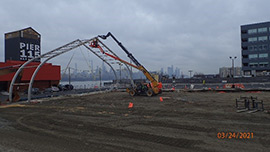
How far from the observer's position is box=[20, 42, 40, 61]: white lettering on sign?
45.7 m

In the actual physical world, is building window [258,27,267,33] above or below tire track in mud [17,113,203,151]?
above

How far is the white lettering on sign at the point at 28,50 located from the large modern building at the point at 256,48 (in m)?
72.2

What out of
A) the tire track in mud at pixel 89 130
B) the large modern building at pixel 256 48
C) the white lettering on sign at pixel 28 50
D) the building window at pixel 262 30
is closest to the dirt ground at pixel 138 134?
the tire track in mud at pixel 89 130

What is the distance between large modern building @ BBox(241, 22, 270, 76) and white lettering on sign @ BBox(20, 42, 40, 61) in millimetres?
72169

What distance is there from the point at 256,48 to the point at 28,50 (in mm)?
77300

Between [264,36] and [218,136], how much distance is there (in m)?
80.0

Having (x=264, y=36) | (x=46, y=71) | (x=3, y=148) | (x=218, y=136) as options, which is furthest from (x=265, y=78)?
(x=3, y=148)

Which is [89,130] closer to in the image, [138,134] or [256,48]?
[138,134]

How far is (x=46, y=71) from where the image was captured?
36.8m

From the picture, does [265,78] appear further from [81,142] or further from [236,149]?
[81,142]
